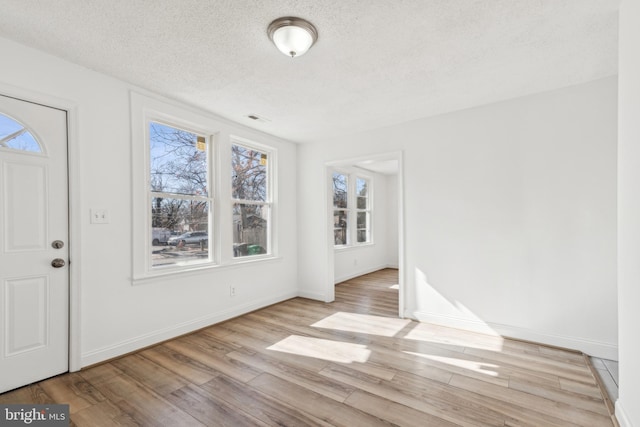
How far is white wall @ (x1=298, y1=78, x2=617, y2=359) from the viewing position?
2.73 meters

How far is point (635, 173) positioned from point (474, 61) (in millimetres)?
1416

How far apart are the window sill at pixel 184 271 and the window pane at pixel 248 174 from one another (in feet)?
2.88

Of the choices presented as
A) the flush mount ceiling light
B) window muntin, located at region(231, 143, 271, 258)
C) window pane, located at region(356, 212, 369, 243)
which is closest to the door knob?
window muntin, located at region(231, 143, 271, 258)

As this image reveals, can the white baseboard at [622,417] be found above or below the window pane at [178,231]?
below

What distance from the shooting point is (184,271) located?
3277 millimetres

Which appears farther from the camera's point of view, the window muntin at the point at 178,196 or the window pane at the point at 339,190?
the window pane at the point at 339,190

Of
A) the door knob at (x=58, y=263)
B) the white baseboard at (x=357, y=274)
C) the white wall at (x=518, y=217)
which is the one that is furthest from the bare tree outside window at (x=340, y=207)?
the door knob at (x=58, y=263)

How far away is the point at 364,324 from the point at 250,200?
7.34 feet

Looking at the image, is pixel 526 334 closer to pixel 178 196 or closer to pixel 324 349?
pixel 324 349

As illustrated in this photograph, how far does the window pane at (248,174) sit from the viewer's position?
4.04 m

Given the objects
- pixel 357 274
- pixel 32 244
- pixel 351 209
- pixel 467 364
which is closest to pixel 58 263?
pixel 32 244

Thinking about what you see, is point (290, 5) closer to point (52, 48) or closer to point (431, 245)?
point (52, 48)

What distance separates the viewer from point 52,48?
7.47 ft

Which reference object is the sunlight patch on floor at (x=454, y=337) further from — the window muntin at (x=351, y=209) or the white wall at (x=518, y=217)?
the window muntin at (x=351, y=209)
